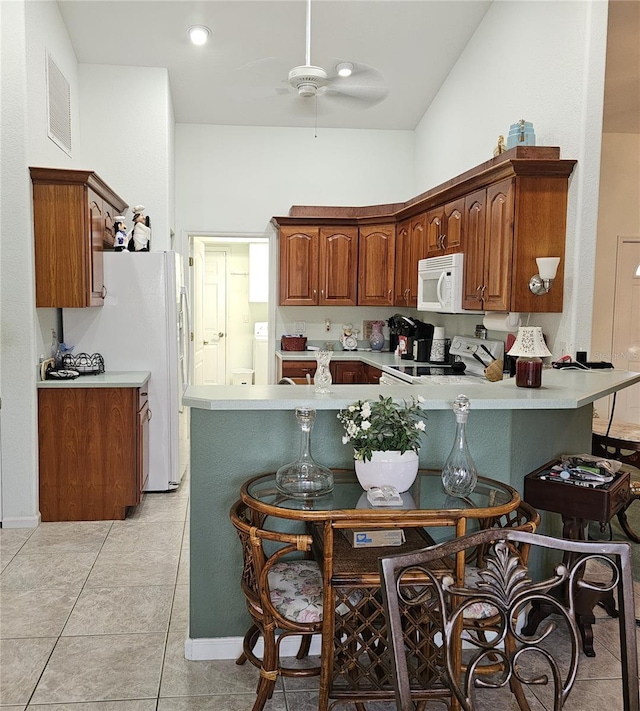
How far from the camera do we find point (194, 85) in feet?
18.9

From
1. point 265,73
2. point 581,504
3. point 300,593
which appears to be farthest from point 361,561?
point 265,73

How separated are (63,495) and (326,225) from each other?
11.6ft

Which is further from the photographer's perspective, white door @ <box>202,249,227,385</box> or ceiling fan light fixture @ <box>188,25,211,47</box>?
white door @ <box>202,249,227,385</box>

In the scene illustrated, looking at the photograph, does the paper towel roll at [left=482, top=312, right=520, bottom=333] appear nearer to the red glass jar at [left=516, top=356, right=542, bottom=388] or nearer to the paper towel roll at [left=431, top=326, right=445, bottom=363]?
the red glass jar at [left=516, top=356, right=542, bottom=388]

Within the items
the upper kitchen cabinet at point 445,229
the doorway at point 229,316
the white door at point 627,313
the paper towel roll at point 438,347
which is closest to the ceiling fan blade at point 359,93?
the upper kitchen cabinet at point 445,229

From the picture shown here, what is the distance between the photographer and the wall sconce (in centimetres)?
358

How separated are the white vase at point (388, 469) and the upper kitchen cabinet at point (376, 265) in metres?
4.16

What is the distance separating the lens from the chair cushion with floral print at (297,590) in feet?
7.01

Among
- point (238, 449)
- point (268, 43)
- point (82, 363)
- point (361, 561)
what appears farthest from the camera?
point (268, 43)

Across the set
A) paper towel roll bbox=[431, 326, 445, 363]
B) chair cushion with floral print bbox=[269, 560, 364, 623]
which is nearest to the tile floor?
chair cushion with floral print bbox=[269, 560, 364, 623]

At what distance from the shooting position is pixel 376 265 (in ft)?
20.9

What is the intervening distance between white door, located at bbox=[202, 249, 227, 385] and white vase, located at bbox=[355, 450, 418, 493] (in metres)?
7.62

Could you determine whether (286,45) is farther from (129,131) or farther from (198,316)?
(198,316)

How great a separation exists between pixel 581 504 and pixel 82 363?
3192 mm
